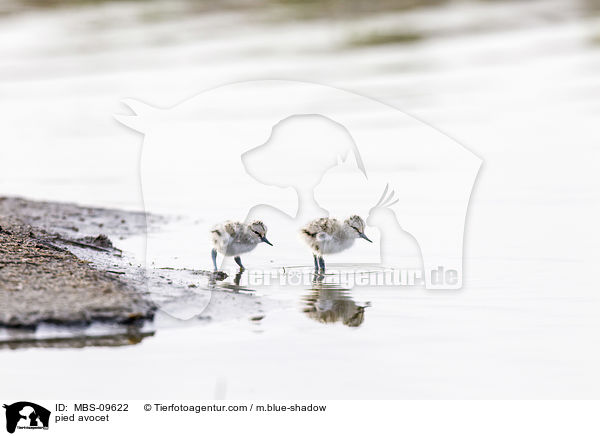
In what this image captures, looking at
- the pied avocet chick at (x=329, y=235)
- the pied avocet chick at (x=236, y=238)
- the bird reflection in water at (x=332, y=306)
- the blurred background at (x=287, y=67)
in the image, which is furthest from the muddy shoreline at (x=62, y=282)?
the blurred background at (x=287, y=67)

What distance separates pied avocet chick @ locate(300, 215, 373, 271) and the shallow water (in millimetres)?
198

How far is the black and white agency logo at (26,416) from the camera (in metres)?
5.53

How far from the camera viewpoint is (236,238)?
8.41 m

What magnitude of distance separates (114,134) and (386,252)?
302 inches

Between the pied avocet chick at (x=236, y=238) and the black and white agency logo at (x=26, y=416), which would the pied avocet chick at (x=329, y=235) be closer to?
the pied avocet chick at (x=236, y=238)

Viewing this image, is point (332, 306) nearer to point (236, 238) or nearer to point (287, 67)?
point (236, 238)

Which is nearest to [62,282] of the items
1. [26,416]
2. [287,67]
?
[26,416]

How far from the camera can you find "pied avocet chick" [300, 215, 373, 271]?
846 centimetres

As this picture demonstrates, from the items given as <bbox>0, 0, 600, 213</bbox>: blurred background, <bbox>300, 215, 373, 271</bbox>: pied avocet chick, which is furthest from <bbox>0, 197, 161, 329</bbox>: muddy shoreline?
<bbox>0, 0, 600, 213</bbox>: blurred background

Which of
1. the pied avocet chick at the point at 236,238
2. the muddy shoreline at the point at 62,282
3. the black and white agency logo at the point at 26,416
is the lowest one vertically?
the black and white agency logo at the point at 26,416

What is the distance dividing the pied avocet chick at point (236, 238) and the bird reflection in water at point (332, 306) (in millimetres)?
799

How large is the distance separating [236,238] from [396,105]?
25.9 feet

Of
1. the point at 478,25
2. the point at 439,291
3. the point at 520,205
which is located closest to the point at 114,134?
the point at 520,205

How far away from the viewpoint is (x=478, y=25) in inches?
898
